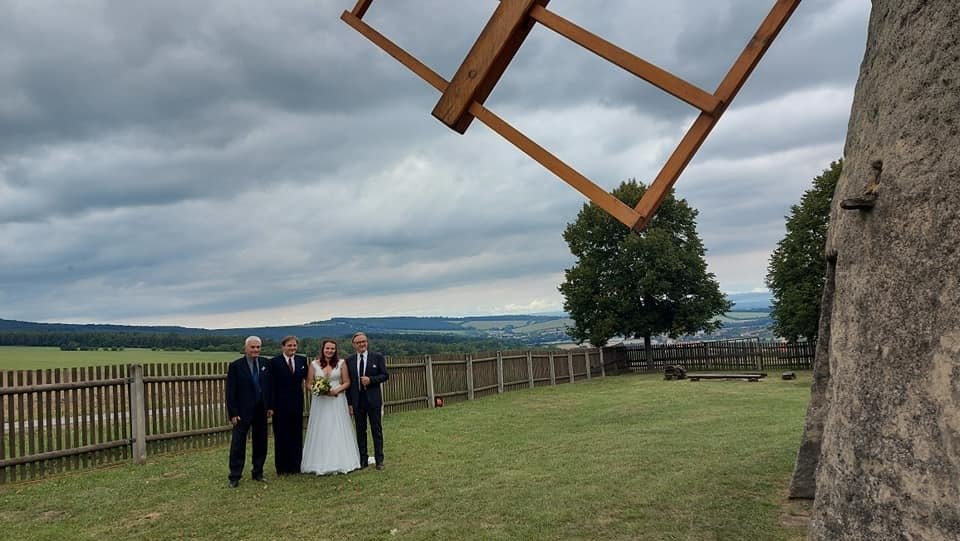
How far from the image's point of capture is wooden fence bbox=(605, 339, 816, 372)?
27.2m

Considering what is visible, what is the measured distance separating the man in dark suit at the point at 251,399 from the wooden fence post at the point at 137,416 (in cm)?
273

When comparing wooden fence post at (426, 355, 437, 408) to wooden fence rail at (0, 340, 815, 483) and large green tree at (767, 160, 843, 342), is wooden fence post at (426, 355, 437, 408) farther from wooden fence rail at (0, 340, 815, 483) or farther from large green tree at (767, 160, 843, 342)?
large green tree at (767, 160, 843, 342)

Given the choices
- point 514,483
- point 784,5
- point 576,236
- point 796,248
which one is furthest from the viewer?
point 576,236

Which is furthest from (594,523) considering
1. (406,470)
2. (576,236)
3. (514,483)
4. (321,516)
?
(576,236)

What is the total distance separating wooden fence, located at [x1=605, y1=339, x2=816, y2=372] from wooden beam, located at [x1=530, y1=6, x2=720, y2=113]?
85.7ft

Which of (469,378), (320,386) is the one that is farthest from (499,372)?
(320,386)

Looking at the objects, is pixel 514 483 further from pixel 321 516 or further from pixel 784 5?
pixel 784 5

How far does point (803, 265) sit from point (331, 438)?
23123mm

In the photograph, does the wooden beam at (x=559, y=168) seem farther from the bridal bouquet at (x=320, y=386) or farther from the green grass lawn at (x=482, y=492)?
the bridal bouquet at (x=320, y=386)

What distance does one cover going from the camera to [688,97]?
371cm

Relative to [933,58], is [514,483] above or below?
below

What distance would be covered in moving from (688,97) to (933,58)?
4.70 feet

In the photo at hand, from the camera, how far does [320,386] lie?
8.62m

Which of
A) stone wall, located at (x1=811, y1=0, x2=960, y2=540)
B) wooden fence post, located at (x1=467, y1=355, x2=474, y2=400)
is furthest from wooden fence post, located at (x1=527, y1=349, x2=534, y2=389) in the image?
stone wall, located at (x1=811, y1=0, x2=960, y2=540)
